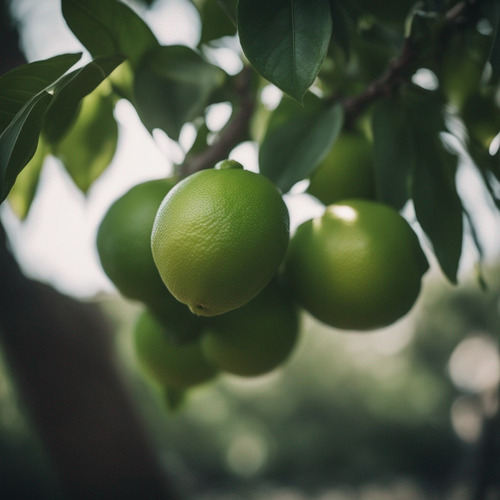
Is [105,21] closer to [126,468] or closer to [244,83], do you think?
[244,83]

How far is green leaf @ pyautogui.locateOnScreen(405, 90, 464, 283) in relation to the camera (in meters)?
0.47

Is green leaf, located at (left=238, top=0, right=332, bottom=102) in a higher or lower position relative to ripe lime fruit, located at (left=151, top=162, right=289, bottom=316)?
higher

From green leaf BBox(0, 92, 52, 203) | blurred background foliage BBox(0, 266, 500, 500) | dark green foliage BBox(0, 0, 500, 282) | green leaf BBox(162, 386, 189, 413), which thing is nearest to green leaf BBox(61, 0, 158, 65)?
dark green foliage BBox(0, 0, 500, 282)

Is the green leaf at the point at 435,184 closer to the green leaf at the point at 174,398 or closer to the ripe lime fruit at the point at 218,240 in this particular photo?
the ripe lime fruit at the point at 218,240

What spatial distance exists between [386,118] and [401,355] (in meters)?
7.76

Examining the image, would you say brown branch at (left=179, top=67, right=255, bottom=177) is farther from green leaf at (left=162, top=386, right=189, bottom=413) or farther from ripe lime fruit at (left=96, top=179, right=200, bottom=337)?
green leaf at (left=162, top=386, right=189, bottom=413)

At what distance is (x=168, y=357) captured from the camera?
0.58 metres

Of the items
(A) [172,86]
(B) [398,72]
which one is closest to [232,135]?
(A) [172,86]

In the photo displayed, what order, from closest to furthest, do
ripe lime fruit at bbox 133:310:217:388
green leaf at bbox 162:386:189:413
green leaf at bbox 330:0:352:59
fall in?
green leaf at bbox 330:0:352:59 < ripe lime fruit at bbox 133:310:217:388 < green leaf at bbox 162:386:189:413

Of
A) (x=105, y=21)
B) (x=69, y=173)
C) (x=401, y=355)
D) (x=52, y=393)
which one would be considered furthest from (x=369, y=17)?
(x=401, y=355)

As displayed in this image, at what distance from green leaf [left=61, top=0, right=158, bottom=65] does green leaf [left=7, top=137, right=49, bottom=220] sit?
0.65ft

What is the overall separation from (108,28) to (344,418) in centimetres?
817

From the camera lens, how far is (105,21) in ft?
1.55

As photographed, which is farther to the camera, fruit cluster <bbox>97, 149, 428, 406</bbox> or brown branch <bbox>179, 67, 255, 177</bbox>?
brown branch <bbox>179, 67, 255, 177</bbox>
